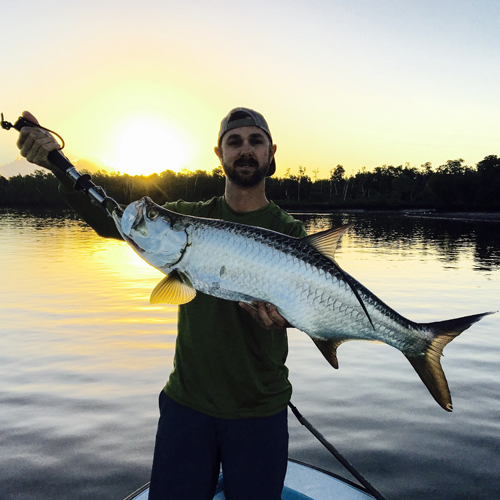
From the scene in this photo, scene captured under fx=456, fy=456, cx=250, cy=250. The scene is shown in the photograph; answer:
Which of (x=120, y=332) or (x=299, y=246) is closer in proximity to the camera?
(x=299, y=246)

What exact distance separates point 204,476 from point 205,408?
A: 49 cm

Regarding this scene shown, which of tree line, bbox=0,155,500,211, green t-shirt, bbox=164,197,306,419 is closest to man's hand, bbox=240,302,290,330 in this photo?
green t-shirt, bbox=164,197,306,419

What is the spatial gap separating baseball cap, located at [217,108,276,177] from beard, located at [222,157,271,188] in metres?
0.27

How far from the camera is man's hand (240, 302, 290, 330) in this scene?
3119 mm

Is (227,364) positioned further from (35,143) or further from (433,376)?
(35,143)

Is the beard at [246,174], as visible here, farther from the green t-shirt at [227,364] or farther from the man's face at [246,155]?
the green t-shirt at [227,364]

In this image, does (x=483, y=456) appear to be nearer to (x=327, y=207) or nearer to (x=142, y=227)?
(x=142, y=227)

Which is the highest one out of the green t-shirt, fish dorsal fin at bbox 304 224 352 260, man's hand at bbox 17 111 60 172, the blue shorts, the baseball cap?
the baseball cap

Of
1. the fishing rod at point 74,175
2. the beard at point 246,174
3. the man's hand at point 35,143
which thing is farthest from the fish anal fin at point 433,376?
the man's hand at point 35,143

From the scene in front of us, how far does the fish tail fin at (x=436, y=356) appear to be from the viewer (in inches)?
123

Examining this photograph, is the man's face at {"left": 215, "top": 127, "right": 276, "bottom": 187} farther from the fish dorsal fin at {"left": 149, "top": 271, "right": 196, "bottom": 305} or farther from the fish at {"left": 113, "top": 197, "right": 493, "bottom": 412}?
the fish dorsal fin at {"left": 149, "top": 271, "right": 196, "bottom": 305}

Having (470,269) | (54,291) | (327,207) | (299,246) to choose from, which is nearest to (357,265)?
(470,269)

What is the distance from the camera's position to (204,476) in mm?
3342

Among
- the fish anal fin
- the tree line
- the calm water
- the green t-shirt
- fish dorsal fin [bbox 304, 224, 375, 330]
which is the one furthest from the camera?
the tree line
